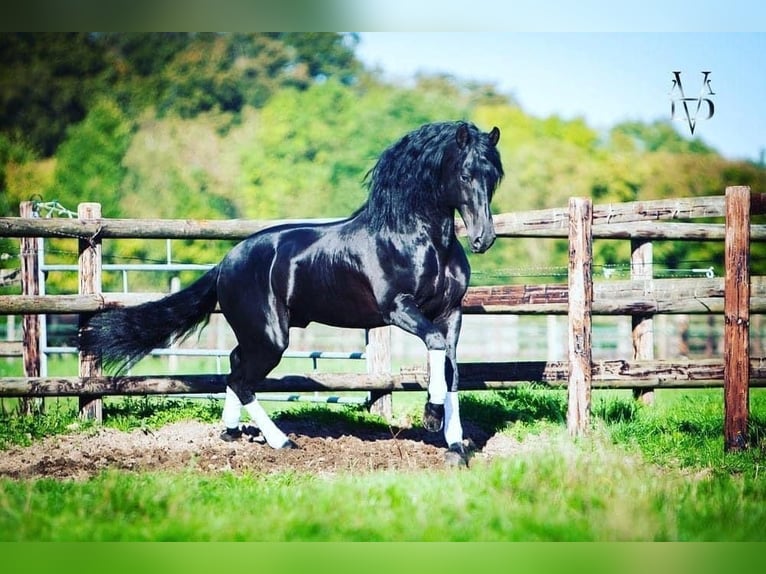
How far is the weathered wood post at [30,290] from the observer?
6.46 metres

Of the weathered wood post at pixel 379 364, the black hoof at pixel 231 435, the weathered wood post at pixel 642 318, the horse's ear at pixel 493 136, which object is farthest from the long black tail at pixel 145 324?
the weathered wood post at pixel 642 318

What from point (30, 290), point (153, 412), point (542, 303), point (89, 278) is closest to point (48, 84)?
point (30, 290)

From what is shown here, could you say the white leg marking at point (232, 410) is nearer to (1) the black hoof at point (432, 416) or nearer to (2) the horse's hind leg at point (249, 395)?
(2) the horse's hind leg at point (249, 395)

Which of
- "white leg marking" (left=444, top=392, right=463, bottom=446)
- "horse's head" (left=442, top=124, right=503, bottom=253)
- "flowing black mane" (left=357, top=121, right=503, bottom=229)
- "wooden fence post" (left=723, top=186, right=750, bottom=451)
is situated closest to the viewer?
"horse's head" (left=442, top=124, right=503, bottom=253)

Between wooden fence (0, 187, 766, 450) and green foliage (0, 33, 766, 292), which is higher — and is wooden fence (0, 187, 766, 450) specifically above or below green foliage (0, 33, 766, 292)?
below

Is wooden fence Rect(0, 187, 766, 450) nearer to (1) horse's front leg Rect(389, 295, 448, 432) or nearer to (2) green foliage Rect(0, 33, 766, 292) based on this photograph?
(1) horse's front leg Rect(389, 295, 448, 432)

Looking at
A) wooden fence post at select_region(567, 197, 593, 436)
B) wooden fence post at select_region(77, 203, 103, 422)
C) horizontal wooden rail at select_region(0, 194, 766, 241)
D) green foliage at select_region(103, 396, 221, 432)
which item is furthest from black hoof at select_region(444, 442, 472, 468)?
wooden fence post at select_region(77, 203, 103, 422)

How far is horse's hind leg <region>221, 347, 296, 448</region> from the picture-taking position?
17.2 ft

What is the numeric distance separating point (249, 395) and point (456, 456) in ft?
4.38

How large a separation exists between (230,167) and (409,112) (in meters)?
3.72

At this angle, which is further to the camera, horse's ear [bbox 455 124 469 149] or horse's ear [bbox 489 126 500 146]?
horse's ear [bbox 489 126 500 146]

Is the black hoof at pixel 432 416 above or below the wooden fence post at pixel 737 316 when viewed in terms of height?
below

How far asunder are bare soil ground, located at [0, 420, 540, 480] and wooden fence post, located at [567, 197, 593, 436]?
43cm

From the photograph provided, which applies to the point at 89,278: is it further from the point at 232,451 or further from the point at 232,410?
the point at 232,451
